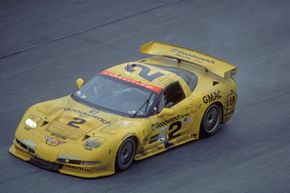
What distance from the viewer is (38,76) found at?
1953cm

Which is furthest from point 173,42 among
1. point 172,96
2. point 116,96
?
point 116,96

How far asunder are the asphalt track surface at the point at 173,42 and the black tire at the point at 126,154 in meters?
0.13

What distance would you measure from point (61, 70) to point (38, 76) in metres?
0.55

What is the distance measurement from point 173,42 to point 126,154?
21.4 feet

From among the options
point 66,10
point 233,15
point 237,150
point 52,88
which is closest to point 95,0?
point 66,10

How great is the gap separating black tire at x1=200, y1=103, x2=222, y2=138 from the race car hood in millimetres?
1713

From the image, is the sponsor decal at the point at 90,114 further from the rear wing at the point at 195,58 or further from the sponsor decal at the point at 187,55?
the sponsor decal at the point at 187,55

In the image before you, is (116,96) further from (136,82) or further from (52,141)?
(52,141)

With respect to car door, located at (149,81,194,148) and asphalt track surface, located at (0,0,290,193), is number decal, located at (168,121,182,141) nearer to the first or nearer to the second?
car door, located at (149,81,194,148)

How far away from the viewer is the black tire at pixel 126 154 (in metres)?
15.1

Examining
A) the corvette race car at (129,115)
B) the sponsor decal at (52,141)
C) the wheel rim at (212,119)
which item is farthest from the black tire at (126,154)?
the wheel rim at (212,119)

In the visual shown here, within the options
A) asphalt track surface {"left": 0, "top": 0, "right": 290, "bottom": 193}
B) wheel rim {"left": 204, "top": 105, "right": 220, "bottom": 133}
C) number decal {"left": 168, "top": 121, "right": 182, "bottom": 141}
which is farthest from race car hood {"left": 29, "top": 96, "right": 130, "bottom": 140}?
wheel rim {"left": 204, "top": 105, "right": 220, "bottom": 133}

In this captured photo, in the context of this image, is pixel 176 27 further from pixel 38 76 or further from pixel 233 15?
pixel 38 76

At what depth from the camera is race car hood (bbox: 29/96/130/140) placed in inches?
601
